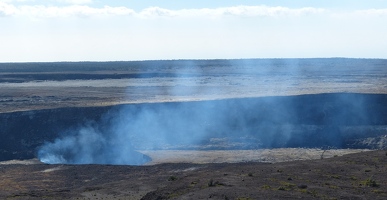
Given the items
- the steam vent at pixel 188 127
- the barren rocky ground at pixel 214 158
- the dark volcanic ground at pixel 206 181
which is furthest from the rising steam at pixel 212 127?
the dark volcanic ground at pixel 206 181

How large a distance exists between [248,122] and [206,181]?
110 feet

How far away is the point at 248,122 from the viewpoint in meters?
64.2

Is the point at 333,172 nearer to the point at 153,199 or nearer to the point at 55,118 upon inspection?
the point at 153,199

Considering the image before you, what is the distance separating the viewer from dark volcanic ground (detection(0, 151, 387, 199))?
28250 mm

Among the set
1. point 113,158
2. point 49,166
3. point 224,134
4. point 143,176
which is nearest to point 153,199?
point 143,176

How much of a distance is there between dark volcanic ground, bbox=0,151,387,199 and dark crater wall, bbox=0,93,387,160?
447 inches

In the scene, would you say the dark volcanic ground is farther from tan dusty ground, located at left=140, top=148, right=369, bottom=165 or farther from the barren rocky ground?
tan dusty ground, located at left=140, top=148, right=369, bottom=165

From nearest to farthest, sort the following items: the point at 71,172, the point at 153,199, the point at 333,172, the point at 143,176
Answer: the point at 153,199 → the point at 333,172 → the point at 143,176 → the point at 71,172

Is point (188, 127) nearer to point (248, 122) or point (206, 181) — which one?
point (248, 122)

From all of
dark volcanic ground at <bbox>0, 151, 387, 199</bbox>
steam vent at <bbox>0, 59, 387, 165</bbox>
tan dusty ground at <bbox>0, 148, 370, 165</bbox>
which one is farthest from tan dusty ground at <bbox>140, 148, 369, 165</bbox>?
dark volcanic ground at <bbox>0, 151, 387, 199</bbox>

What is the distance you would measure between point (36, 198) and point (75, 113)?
29242 mm

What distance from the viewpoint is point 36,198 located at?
33531 millimetres

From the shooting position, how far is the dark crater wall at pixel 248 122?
2288 inches

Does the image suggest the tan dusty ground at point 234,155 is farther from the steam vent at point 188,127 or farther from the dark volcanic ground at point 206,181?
the dark volcanic ground at point 206,181
